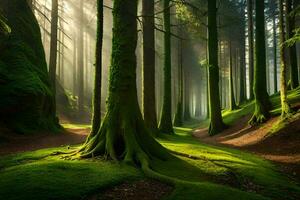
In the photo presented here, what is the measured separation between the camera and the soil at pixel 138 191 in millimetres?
6445

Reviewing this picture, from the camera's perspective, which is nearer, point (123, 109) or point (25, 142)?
point (123, 109)

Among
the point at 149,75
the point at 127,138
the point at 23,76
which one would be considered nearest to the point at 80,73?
the point at 23,76

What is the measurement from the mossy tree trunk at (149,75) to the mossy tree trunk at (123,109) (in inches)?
240

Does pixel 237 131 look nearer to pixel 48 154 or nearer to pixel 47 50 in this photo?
pixel 48 154

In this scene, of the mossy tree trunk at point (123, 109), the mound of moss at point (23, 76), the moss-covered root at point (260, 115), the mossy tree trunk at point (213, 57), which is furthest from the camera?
the mossy tree trunk at point (213, 57)

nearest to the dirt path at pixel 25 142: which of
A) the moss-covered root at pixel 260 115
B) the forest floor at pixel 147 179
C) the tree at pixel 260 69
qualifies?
the forest floor at pixel 147 179

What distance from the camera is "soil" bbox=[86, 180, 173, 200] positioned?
21.1ft

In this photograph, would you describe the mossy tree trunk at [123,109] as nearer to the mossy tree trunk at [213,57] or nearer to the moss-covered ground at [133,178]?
the moss-covered ground at [133,178]

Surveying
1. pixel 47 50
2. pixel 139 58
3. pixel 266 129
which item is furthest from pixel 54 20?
pixel 47 50

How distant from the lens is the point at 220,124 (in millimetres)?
21938

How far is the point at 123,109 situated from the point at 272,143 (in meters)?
8.06

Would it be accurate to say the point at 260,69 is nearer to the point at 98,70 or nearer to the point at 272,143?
the point at 272,143

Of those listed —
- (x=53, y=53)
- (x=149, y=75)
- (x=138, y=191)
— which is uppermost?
(x=53, y=53)

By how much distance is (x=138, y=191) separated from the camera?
22.2 feet
